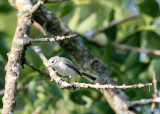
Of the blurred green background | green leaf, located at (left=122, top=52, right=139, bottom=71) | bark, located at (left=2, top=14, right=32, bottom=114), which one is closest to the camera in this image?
bark, located at (left=2, top=14, right=32, bottom=114)

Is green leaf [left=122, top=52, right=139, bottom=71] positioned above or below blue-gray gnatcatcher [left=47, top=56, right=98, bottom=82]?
above

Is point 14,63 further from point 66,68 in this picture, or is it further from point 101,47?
point 101,47

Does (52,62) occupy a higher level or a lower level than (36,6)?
lower

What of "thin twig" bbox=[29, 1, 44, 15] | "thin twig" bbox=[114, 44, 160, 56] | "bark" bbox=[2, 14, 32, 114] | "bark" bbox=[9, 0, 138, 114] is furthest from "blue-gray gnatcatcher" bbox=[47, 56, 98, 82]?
"thin twig" bbox=[114, 44, 160, 56]

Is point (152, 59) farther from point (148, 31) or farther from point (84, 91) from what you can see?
point (84, 91)

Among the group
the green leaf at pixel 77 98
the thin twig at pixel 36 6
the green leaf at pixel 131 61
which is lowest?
the thin twig at pixel 36 6

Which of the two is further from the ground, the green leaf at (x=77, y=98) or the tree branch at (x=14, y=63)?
the green leaf at (x=77, y=98)

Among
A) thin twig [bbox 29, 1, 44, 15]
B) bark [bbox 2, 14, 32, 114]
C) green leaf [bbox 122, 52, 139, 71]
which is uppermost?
green leaf [bbox 122, 52, 139, 71]

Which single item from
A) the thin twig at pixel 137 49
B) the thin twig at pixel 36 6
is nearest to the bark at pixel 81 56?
the thin twig at pixel 36 6

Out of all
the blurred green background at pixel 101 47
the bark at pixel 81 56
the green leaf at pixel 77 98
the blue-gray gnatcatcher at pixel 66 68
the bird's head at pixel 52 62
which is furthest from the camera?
the blurred green background at pixel 101 47

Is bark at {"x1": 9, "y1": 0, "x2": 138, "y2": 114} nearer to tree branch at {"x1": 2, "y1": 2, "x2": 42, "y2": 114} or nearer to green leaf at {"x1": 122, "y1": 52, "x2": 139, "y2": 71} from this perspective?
tree branch at {"x1": 2, "y1": 2, "x2": 42, "y2": 114}

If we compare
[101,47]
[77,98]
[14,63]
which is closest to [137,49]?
[101,47]

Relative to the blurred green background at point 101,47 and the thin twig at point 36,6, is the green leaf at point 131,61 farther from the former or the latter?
the thin twig at point 36,6

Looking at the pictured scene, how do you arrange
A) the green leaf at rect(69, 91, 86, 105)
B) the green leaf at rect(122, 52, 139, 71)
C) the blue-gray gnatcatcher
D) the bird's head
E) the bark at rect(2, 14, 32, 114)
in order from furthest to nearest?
1. the green leaf at rect(122, 52, 139, 71)
2. the green leaf at rect(69, 91, 86, 105)
3. the blue-gray gnatcatcher
4. the bird's head
5. the bark at rect(2, 14, 32, 114)
